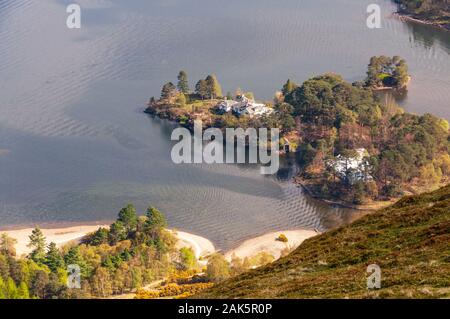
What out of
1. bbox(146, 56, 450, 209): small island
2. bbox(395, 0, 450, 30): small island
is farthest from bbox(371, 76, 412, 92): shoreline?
bbox(395, 0, 450, 30): small island

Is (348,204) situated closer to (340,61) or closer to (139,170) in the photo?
(139,170)

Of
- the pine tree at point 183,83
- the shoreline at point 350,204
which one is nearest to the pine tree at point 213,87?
the pine tree at point 183,83

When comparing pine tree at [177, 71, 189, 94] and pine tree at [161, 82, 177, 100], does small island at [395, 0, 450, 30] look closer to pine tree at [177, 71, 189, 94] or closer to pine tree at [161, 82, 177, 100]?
pine tree at [177, 71, 189, 94]

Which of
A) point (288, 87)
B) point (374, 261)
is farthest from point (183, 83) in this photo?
point (374, 261)

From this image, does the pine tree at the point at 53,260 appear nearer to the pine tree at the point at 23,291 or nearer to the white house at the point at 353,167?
the pine tree at the point at 23,291
